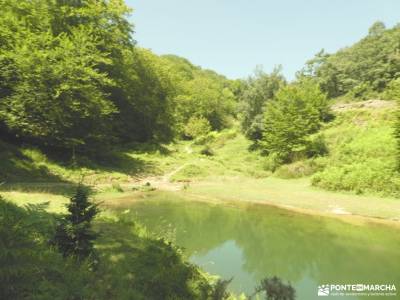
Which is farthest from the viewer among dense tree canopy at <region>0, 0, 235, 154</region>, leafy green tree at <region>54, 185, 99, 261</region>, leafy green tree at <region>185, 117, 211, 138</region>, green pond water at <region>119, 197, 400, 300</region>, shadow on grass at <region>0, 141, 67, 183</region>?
leafy green tree at <region>185, 117, 211, 138</region>

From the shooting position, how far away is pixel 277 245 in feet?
46.8

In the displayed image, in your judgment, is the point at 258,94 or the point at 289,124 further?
the point at 258,94

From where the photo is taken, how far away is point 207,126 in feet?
202

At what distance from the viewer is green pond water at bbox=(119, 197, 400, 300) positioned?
11.1 meters

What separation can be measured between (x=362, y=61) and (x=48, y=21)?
4881 cm

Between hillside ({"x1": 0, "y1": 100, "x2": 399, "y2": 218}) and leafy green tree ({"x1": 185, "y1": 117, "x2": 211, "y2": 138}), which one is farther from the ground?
leafy green tree ({"x1": 185, "y1": 117, "x2": 211, "y2": 138})

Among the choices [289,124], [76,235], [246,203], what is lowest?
[246,203]

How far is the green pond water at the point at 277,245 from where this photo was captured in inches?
435

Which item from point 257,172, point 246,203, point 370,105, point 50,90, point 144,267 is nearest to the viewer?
point 144,267

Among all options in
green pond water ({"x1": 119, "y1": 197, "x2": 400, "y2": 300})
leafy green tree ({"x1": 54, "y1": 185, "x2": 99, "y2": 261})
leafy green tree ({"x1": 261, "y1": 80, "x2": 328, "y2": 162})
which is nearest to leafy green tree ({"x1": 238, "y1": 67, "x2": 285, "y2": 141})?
leafy green tree ({"x1": 261, "y1": 80, "x2": 328, "y2": 162})

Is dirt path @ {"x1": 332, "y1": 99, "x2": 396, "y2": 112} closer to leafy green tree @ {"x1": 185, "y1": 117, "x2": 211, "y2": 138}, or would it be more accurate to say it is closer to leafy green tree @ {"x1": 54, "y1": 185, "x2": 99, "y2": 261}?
leafy green tree @ {"x1": 185, "y1": 117, "x2": 211, "y2": 138}

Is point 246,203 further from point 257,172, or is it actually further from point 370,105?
point 370,105

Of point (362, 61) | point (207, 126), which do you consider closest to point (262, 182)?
point (207, 126)

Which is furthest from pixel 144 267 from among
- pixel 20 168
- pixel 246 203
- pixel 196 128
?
pixel 196 128
